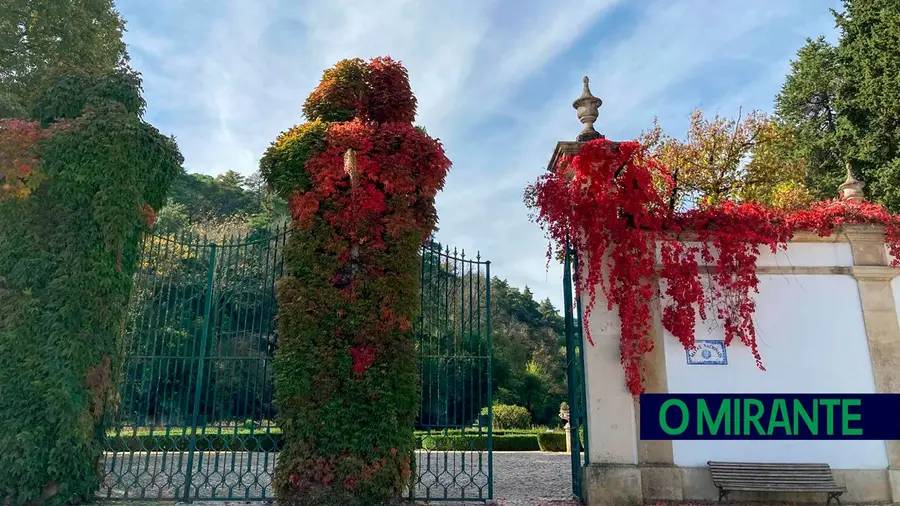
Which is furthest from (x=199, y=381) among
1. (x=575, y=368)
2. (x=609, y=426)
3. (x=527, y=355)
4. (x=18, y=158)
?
(x=527, y=355)

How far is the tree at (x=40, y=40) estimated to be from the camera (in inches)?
410

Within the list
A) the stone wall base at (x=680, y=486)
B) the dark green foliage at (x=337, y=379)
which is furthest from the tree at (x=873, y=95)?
the dark green foliage at (x=337, y=379)

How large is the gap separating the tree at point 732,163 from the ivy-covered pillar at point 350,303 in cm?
1079

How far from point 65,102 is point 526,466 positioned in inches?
356

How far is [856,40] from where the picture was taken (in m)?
17.2

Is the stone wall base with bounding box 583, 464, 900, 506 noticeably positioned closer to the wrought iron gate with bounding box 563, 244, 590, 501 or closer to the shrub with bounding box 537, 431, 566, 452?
the wrought iron gate with bounding box 563, 244, 590, 501

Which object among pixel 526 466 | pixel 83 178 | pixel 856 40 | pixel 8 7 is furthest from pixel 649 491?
pixel 856 40

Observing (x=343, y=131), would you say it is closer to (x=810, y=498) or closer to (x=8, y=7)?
(x=810, y=498)

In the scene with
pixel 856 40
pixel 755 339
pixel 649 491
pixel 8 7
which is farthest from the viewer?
pixel 856 40

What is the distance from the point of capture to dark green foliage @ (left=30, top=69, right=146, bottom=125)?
6.64 m

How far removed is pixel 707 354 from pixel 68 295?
6.82 meters

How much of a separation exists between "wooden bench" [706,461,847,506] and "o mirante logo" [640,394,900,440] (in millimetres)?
308

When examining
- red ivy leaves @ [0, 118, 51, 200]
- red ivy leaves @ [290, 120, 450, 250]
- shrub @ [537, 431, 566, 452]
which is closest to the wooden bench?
red ivy leaves @ [290, 120, 450, 250]

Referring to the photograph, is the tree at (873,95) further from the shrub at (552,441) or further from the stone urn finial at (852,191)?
the shrub at (552,441)
